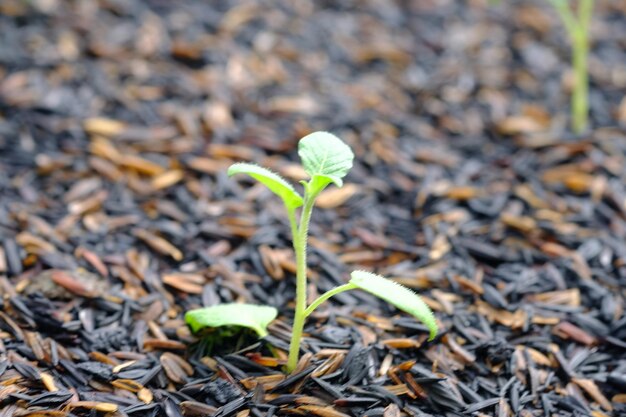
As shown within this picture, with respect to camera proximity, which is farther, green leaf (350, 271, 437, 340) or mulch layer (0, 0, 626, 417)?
mulch layer (0, 0, 626, 417)

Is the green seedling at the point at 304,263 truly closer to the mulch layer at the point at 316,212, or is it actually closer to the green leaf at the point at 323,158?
the green leaf at the point at 323,158

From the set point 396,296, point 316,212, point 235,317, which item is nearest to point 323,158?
point 396,296

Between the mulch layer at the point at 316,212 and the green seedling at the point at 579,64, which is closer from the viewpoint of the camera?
the mulch layer at the point at 316,212

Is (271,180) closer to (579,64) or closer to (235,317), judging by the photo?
(235,317)

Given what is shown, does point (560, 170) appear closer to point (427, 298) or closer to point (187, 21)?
point (427, 298)

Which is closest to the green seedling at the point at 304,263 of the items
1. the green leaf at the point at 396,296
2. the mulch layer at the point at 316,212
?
the green leaf at the point at 396,296

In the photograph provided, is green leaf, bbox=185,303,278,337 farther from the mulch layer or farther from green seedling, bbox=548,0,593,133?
green seedling, bbox=548,0,593,133

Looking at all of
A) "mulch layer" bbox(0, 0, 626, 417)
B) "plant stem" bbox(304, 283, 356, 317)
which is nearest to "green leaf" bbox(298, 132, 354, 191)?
"plant stem" bbox(304, 283, 356, 317)
